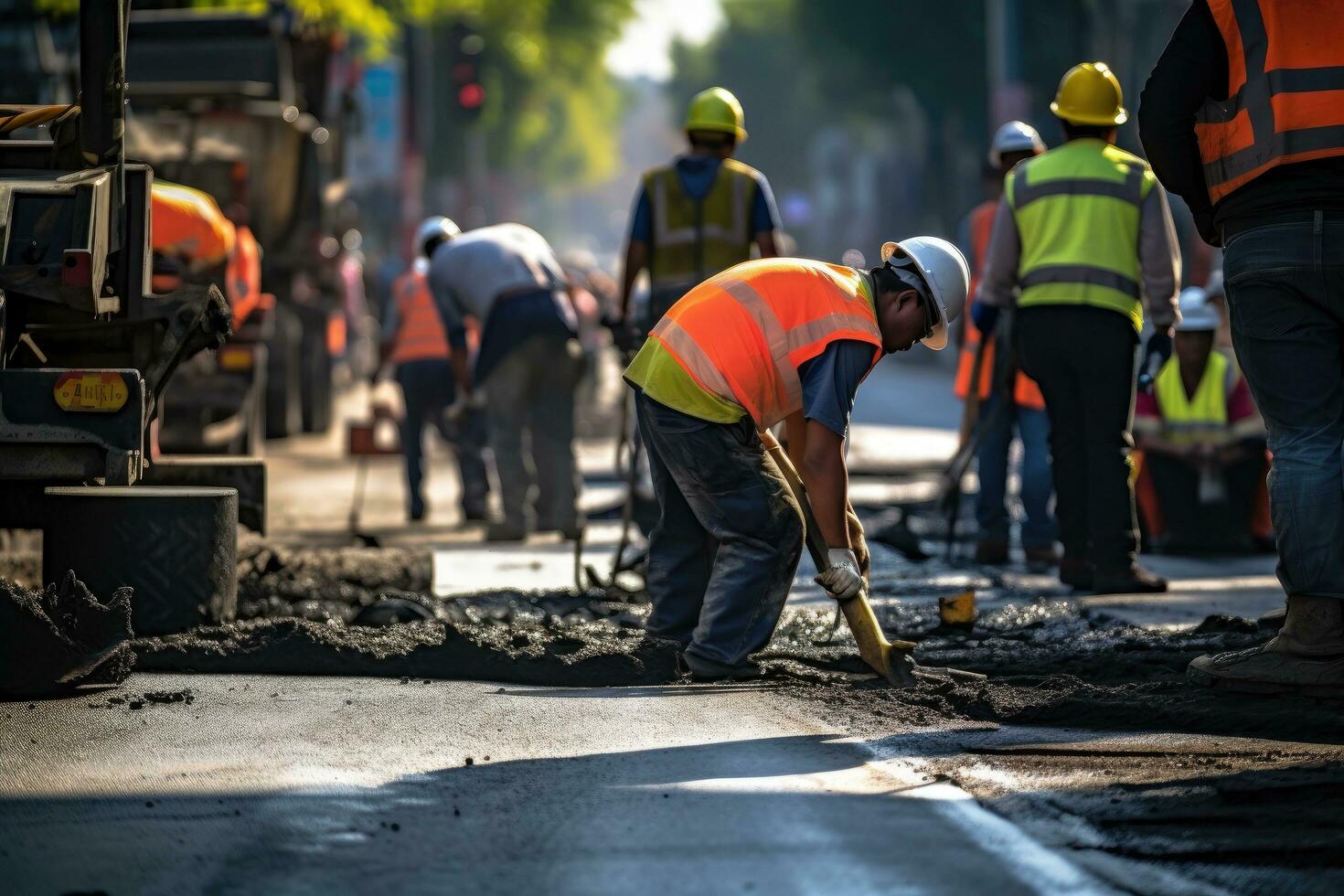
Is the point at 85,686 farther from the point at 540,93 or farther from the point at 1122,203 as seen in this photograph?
the point at 540,93

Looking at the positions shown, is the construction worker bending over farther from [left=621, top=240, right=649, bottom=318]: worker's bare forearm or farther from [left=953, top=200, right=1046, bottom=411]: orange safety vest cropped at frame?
[left=953, top=200, right=1046, bottom=411]: orange safety vest cropped at frame

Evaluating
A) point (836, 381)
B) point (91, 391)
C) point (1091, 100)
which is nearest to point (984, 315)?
point (1091, 100)

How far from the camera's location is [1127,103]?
32281 mm

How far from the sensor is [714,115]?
9531mm

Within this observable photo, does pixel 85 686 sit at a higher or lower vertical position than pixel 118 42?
lower

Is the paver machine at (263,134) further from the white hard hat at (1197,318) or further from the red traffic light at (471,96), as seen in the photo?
the red traffic light at (471,96)

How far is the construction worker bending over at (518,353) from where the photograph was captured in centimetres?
1101

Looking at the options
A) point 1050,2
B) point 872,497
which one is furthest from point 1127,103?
point 872,497

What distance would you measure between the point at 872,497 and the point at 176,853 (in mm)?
9398

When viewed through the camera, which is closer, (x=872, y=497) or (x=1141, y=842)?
(x=1141, y=842)

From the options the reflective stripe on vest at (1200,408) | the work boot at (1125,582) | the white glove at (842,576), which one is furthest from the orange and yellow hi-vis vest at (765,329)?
the reflective stripe on vest at (1200,408)

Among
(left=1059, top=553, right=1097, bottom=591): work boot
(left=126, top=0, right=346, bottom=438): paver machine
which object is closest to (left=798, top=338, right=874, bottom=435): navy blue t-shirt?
(left=1059, top=553, right=1097, bottom=591): work boot

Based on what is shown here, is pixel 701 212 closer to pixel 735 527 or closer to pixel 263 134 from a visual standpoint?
Answer: pixel 735 527

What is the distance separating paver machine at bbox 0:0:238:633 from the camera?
6.35 metres
